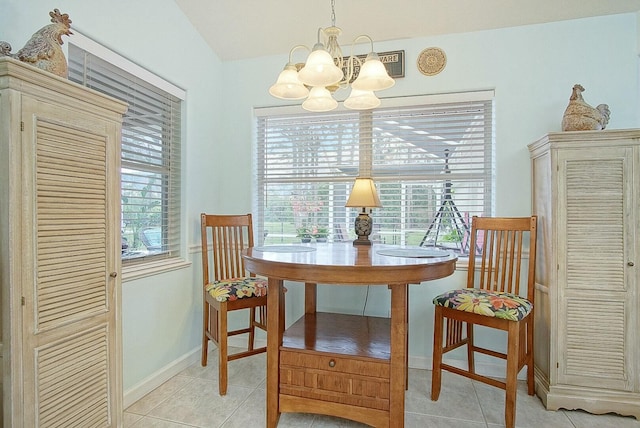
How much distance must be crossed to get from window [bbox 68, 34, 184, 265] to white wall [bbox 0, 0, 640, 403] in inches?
3.5

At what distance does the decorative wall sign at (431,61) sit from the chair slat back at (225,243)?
1783 mm

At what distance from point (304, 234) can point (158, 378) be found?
148cm

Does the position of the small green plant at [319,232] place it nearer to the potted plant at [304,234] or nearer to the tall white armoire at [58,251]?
the potted plant at [304,234]

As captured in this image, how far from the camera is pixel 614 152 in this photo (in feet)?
6.75

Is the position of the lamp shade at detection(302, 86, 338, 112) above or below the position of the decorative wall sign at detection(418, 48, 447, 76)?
below

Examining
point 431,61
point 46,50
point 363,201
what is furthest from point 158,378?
point 431,61

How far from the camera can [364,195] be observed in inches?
91.7

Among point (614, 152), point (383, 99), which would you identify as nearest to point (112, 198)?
point (383, 99)

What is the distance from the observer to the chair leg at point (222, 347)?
7.25 feet

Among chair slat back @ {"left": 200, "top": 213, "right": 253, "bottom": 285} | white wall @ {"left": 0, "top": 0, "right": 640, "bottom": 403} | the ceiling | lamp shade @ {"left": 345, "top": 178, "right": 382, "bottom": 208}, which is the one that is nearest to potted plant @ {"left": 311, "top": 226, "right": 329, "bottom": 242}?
white wall @ {"left": 0, "top": 0, "right": 640, "bottom": 403}

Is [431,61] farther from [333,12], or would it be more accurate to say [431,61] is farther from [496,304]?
[496,304]

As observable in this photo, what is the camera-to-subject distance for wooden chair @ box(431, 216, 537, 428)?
75.2 inches

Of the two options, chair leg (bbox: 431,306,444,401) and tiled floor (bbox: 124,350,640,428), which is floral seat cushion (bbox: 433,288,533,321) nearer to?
chair leg (bbox: 431,306,444,401)

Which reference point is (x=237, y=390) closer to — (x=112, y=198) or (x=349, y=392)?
(x=349, y=392)
